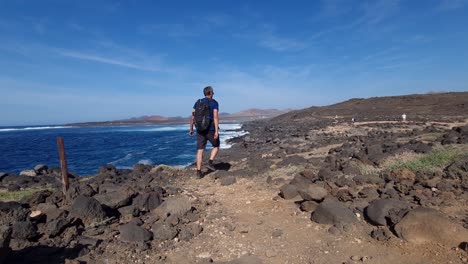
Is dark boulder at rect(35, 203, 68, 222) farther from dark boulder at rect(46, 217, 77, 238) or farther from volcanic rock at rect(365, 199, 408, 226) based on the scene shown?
volcanic rock at rect(365, 199, 408, 226)

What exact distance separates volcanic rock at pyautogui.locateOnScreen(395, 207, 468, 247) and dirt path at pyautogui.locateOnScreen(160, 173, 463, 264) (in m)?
0.13

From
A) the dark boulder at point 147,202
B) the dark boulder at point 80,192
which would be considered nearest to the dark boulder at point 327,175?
the dark boulder at point 147,202

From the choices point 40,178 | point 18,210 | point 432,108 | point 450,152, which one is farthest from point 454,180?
point 432,108

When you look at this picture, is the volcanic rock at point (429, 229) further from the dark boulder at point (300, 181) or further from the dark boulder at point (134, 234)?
the dark boulder at point (134, 234)

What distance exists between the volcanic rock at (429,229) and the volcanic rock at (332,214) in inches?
28.0

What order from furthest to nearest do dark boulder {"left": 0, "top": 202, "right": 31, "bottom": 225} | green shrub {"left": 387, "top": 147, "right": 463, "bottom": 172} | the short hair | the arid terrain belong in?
the short hair < green shrub {"left": 387, "top": 147, "right": 463, "bottom": 172} < dark boulder {"left": 0, "top": 202, "right": 31, "bottom": 225} < the arid terrain

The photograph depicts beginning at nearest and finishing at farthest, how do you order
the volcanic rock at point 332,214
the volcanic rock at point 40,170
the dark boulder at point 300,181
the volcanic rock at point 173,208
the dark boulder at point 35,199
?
1. the volcanic rock at point 332,214
2. the volcanic rock at point 173,208
3. the dark boulder at point 35,199
4. the dark boulder at point 300,181
5. the volcanic rock at point 40,170

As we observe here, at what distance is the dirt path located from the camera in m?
4.11

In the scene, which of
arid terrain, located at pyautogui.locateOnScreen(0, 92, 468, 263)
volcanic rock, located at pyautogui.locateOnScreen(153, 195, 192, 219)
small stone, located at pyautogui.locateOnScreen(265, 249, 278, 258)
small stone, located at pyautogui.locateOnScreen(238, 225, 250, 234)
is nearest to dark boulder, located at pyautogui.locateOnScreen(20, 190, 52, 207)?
arid terrain, located at pyautogui.locateOnScreen(0, 92, 468, 263)

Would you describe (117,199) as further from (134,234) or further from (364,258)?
(364,258)

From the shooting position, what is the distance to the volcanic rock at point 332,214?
503 centimetres

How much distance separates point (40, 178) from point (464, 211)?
14.9 metres

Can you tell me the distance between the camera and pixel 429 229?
428 centimetres

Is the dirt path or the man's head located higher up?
the man's head
